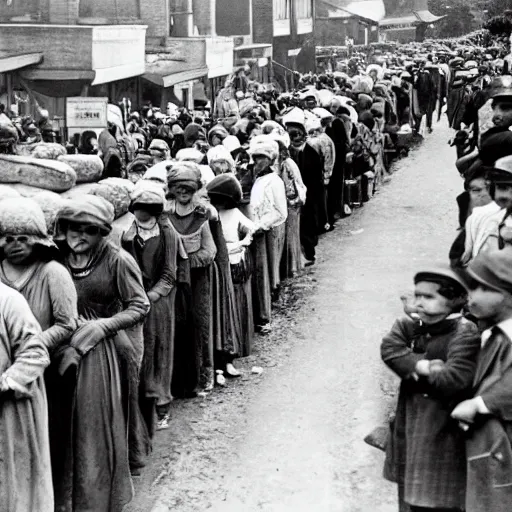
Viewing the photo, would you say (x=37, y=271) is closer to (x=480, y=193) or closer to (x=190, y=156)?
(x=480, y=193)

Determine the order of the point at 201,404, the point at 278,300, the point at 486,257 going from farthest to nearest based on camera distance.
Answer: the point at 278,300, the point at 201,404, the point at 486,257

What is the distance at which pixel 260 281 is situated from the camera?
10852 mm

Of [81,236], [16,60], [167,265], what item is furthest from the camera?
[16,60]

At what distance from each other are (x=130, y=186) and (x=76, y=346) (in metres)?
1.91

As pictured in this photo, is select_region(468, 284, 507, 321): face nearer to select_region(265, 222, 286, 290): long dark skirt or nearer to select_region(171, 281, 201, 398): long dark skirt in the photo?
select_region(171, 281, 201, 398): long dark skirt

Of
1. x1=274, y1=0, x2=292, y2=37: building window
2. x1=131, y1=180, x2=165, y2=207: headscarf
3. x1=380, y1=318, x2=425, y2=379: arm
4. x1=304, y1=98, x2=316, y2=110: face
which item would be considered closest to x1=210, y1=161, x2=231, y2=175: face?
x1=131, y1=180, x2=165, y2=207: headscarf

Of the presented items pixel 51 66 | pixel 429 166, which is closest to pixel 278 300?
pixel 429 166

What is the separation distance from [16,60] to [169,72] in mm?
7634

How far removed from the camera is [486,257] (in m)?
4.98

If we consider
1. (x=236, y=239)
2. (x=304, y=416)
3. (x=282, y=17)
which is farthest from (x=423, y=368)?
(x=282, y=17)

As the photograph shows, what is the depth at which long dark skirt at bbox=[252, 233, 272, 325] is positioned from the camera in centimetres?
1078

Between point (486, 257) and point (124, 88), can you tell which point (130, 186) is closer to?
point (486, 257)

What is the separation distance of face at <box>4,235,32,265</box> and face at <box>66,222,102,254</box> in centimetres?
49

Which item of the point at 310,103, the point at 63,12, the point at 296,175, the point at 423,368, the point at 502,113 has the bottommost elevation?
the point at 423,368
